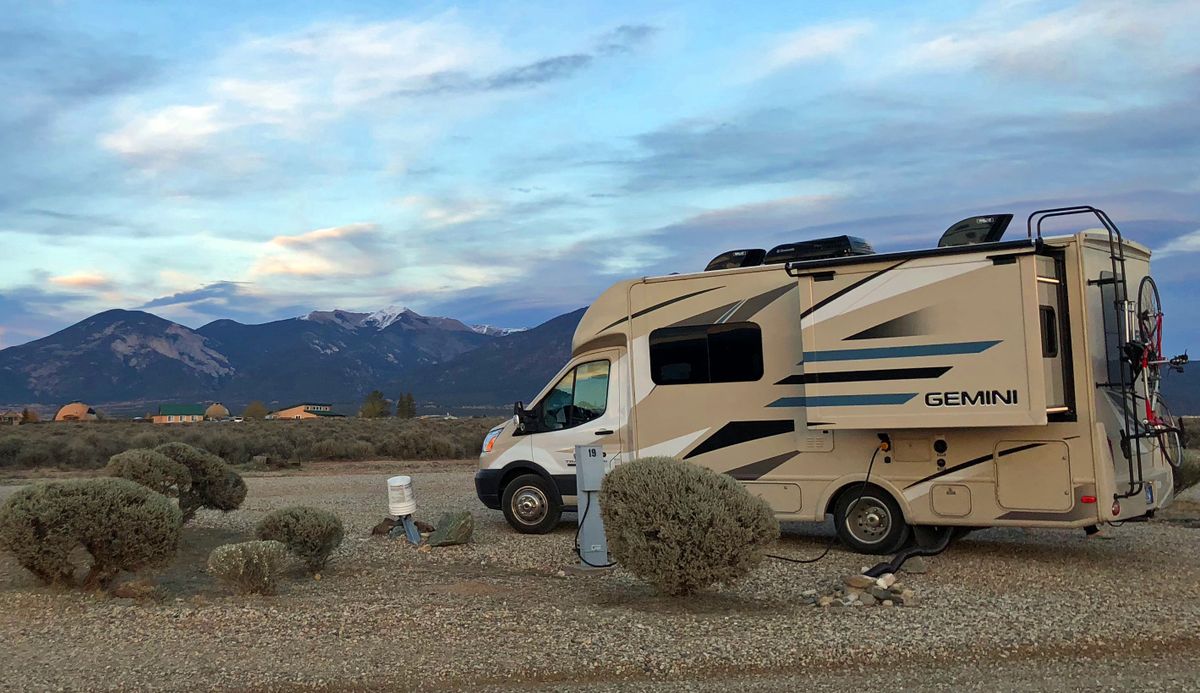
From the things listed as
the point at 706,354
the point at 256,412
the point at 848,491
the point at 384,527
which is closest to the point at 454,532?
the point at 384,527

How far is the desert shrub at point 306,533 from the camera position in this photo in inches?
384

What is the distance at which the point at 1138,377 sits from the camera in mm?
9508

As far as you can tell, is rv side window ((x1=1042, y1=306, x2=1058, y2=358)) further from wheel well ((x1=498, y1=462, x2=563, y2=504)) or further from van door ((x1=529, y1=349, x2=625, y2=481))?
wheel well ((x1=498, y1=462, x2=563, y2=504))

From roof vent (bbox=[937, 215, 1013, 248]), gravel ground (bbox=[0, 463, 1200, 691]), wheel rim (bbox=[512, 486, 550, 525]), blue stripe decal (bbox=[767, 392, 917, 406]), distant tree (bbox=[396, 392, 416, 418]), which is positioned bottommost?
gravel ground (bbox=[0, 463, 1200, 691])

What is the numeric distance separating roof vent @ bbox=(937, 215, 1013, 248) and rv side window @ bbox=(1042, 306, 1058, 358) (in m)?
0.83

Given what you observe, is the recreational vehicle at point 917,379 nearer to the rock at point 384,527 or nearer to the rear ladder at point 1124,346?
the rear ladder at point 1124,346

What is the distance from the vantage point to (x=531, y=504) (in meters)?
12.6

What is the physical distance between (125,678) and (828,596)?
4983mm

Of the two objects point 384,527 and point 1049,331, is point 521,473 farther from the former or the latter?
point 1049,331

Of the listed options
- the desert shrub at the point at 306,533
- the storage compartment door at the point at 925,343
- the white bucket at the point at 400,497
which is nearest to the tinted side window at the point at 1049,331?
the storage compartment door at the point at 925,343

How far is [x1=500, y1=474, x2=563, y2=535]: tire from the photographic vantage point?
12438 mm

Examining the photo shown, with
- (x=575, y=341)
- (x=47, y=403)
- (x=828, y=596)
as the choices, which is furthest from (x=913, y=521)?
(x=47, y=403)

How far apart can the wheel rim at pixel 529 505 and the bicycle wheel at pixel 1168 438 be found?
663cm

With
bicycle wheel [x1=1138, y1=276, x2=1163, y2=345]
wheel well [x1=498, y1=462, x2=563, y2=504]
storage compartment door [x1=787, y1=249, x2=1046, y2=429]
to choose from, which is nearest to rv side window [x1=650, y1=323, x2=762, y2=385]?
storage compartment door [x1=787, y1=249, x2=1046, y2=429]
